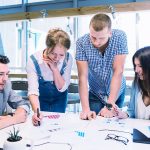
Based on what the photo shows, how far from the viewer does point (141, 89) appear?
80.5 inches

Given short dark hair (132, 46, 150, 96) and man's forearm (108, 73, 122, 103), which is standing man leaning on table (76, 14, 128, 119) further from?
short dark hair (132, 46, 150, 96)

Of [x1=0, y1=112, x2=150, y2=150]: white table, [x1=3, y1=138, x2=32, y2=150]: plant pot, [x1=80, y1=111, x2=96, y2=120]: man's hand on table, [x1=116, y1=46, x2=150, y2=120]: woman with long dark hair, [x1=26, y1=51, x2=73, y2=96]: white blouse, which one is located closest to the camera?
[x1=3, y1=138, x2=32, y2=150]: plant pot

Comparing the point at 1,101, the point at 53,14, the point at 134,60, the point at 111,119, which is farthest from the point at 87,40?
the point at 53,14

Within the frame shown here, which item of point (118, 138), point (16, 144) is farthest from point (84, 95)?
point (16, 144)

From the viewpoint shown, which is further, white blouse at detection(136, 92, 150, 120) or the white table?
white blouse at detection(136, 92, 150, 120)

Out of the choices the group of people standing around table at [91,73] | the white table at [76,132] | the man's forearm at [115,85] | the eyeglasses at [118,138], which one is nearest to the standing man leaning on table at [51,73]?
the group of people standing around table at [91,73]

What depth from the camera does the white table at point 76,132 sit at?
1.28 meters

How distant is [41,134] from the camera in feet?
4.84

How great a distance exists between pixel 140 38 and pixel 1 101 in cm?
261

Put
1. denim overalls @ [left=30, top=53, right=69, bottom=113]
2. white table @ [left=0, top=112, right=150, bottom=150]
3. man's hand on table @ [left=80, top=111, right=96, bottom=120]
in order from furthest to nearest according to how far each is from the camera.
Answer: denim overalls @ [left=30, top=53, right=69, bottom=113]
man's hand on table @ [left=80, top=111, right=96, bottom=120]
white table @ [left=0, top=112, right=150, bottom=150]

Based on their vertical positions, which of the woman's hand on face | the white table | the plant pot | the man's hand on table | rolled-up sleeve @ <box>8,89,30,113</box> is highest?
the woman's hand on face

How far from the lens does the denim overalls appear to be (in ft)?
7.32

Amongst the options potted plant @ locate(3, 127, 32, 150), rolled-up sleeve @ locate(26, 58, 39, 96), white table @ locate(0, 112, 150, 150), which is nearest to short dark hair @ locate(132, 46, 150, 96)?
white table @ locate(0, 112, 150, 150)

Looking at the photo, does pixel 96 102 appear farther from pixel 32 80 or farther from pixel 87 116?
pixel 32 80
